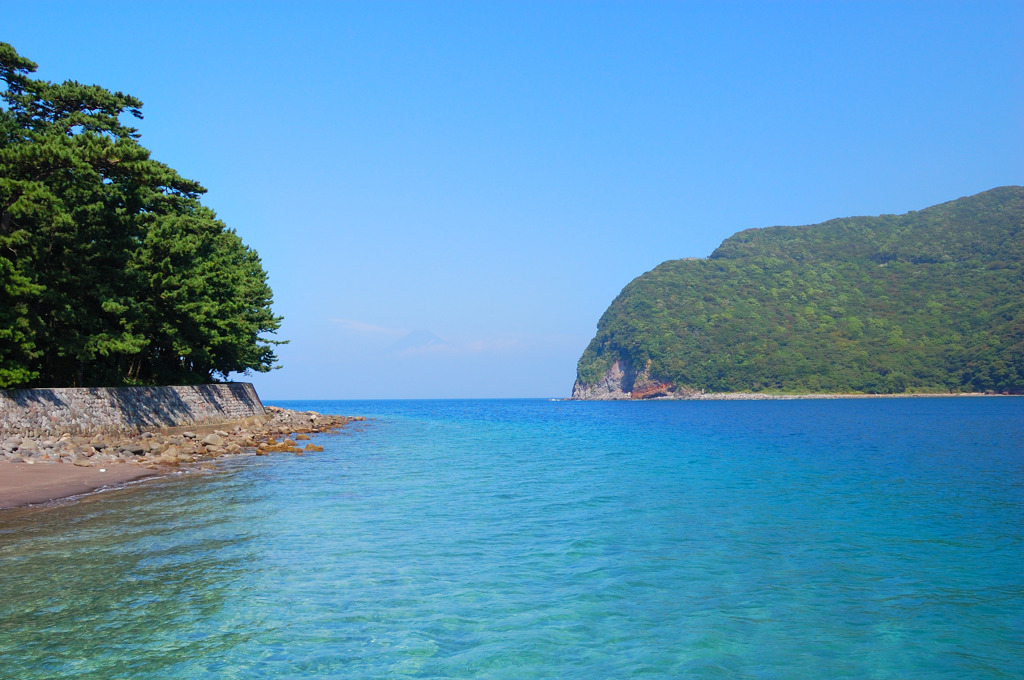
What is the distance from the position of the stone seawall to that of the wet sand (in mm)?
5408

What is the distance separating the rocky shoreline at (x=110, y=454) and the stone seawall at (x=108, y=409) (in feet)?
1.74

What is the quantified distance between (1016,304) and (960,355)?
18.8 metres

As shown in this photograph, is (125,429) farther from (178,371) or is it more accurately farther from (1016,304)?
(1016,304)

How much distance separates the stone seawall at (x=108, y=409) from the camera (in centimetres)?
2792

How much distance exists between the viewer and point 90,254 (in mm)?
31516

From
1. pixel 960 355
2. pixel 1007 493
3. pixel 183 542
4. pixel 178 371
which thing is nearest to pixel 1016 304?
pixel 960 355

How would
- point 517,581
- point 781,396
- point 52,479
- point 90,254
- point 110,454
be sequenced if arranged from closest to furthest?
1. point 517,581
2. point 52,479
3. point 110,454
4. point 90,254
5. point 781,396

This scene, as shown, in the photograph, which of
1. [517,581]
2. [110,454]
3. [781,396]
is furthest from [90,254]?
[781,396]

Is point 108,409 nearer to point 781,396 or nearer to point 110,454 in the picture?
point 110,454

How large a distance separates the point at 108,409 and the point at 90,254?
7.61m

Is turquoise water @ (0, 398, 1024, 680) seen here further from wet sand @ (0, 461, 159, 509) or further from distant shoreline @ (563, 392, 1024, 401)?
distant shoreline @ (563, 392, 1024, 401)

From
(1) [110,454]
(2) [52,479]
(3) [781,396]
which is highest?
(1) [110,454]

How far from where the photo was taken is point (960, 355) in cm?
15475

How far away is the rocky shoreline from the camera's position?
20.5 metres
